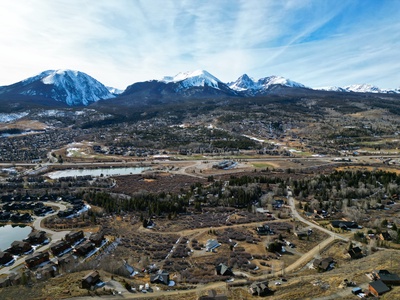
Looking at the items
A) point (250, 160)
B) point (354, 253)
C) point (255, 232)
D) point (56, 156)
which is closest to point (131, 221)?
point (255, 232)

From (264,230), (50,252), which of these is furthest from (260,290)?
(50,252)

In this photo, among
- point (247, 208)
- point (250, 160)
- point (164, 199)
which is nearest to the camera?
point (247, 208)

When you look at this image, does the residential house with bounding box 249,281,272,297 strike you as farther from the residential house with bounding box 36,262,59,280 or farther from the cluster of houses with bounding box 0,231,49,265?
the cluster of houses with bounding box 0,231,49,265

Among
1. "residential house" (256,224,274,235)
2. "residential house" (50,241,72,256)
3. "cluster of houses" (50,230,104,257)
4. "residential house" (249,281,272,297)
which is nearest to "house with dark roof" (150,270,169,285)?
"residential house" (249,281,272,297)

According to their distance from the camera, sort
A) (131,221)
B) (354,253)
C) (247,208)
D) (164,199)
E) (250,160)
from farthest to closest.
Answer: (250,160) < (164,199) < (247,208) < (131,221) < (354,253)

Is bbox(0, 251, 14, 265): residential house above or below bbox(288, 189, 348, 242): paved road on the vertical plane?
below

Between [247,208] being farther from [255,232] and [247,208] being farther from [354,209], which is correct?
[354,209]
